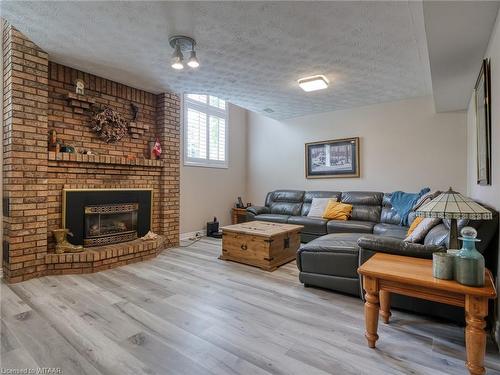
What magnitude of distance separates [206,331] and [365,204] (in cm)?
359

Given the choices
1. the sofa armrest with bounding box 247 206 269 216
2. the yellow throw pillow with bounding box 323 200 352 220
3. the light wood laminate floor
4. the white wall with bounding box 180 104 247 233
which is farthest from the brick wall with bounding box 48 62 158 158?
the yellow throw pillow with bounding box 323 200 352 220

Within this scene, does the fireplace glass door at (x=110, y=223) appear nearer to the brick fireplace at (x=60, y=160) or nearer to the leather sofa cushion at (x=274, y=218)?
the brick fireplace at (x=60, y=160)

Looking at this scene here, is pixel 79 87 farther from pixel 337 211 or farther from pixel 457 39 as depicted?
pixel 337 211

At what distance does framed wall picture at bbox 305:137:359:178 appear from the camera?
4949 millimetres

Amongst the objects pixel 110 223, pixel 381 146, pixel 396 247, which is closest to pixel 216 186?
pixel 110 223

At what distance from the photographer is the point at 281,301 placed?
236cm

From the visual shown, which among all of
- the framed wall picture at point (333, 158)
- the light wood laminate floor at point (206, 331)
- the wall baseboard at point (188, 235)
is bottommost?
the light wood laminate floor at point (206, 331)

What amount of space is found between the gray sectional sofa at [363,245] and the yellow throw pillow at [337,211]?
0.11m

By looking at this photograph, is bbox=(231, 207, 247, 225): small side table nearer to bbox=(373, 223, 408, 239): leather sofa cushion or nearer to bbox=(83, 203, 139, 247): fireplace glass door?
bbox=(83, 203, 139, 247): fireplace glass door

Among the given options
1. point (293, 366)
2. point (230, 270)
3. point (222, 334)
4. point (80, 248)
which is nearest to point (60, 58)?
point (80, 248)

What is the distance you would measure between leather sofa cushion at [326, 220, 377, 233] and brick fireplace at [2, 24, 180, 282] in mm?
2567

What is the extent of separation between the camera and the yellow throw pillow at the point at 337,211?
446 cm

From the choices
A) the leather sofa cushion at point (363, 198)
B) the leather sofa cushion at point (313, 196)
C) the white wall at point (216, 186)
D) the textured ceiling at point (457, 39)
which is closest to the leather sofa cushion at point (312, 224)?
the leather sofa cushion at point (313, 196)

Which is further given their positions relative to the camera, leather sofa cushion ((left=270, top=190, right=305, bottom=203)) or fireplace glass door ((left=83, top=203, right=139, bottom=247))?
leather sofa cushion ((left=270, top=190, right=305, bottom=203))
